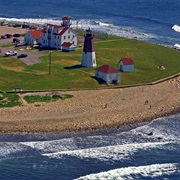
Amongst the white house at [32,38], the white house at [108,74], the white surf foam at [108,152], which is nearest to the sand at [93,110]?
the white house at [108,74]

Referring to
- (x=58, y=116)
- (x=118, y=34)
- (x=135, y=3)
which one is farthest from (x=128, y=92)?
(x=135, y=3)

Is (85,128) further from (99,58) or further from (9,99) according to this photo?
(99,58)

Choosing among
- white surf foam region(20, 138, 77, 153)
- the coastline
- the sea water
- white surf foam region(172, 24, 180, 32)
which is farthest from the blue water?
white surf foam region(20, 138, 77, 153)

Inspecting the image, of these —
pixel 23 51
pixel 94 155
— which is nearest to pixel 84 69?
pixel 23 51

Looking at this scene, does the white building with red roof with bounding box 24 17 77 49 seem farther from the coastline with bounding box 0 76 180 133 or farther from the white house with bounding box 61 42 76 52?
the coastline with bounding box 0 76 180 133

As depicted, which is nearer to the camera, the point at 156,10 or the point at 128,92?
the point at 128,92

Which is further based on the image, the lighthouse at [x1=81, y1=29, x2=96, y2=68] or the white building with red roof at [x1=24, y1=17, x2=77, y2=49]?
the white building with red roof at [x1=24, y1=17, x2=77, y2=49]

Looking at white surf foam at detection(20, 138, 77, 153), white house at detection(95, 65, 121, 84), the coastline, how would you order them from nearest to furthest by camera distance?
white surf foam at detection(20, 138, 77, 153) < the coastline < white house at detection(95, 65, 121, 84)
